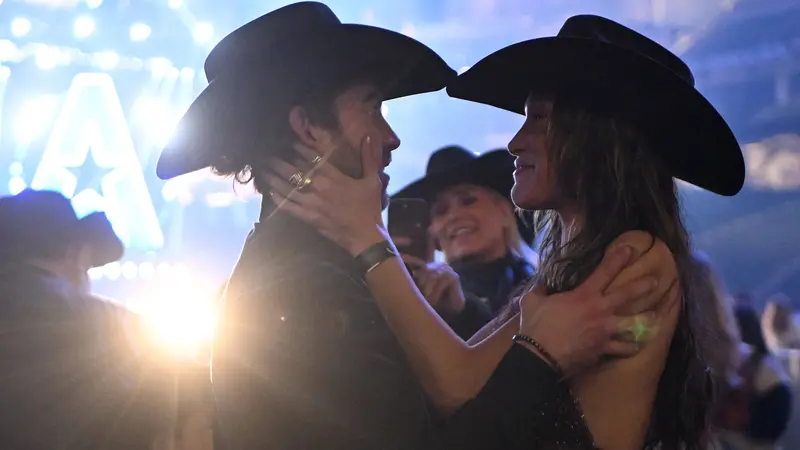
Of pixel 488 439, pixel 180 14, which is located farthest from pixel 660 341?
pixel 180 14

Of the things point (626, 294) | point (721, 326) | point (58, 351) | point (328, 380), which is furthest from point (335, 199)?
point (721, 326)

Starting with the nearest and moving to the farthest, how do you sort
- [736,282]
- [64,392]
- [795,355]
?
[64,392], [795,355], [736,282]

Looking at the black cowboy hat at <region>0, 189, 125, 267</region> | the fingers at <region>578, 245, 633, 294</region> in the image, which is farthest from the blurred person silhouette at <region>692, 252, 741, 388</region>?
the black cowboy hat at <region>0, 189, 125, 267</region>

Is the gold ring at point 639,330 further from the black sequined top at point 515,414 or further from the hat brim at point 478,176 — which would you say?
the hat brim at point 478,176

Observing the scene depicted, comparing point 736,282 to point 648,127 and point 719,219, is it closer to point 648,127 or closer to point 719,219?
point 719,219

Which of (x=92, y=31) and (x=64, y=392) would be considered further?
(x=92, y=31)

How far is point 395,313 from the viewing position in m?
0.99

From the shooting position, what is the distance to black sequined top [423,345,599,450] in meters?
0.84

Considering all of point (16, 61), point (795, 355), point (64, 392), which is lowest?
point (795, 355)

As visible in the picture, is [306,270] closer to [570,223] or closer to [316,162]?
[316,162]

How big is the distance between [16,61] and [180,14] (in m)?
0.81

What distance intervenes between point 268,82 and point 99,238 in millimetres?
1213

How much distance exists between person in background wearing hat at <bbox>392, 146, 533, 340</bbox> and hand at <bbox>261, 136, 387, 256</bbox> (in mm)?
871

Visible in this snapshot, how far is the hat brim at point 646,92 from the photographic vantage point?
102 cm
